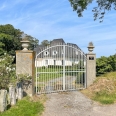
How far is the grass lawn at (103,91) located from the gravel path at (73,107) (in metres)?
0.45

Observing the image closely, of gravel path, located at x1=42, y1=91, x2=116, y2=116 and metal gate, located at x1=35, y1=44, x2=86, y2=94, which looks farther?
metal gate, located at x1=35, y1=44, x2=86, y2=94

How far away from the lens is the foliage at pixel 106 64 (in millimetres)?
13555

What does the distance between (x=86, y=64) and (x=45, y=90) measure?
2.69 meters

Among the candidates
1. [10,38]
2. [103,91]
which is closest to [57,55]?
[103,91]

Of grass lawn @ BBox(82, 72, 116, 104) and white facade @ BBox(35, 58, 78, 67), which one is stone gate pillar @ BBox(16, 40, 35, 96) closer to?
white facade @ BBox(35, 58, 78, 67)

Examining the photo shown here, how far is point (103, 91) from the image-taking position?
8477mm

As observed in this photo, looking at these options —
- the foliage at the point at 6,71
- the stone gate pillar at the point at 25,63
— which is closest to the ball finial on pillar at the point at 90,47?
the stone gate pillar at the point at 25,63

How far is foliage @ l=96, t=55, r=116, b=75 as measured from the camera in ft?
44.5

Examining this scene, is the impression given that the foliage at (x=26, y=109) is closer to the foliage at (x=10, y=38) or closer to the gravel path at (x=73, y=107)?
the gravel path at (x=73, y=107)

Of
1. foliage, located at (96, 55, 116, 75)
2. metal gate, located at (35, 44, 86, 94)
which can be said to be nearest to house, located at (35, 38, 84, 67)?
metal gate, located at (35, 44, 86, 94)

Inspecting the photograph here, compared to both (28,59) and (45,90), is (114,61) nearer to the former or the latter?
(45,90)

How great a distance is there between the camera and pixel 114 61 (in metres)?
13.5

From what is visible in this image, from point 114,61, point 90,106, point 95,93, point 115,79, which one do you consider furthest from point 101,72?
point 90,106

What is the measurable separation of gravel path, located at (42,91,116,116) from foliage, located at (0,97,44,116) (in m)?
0.28
